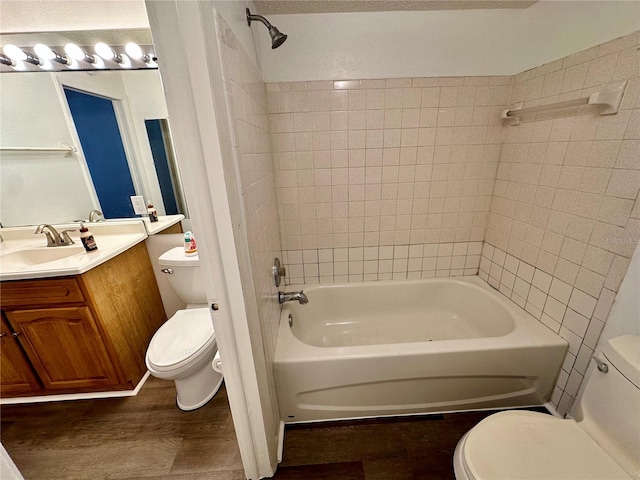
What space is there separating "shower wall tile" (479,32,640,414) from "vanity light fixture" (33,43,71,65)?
99.5 inches

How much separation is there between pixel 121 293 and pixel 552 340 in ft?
7.73

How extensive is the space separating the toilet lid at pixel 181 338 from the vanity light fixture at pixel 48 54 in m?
1.53

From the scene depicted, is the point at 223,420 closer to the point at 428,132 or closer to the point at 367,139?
the point at 367,139

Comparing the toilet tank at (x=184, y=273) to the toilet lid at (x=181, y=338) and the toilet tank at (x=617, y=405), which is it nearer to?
the toilet lid at (x=181, y=338)

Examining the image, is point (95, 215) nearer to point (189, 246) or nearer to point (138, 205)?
point (138, 205)

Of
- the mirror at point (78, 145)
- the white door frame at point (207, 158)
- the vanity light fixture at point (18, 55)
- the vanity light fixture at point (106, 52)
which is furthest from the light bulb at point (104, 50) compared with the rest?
the white door frame at point (207, 158)

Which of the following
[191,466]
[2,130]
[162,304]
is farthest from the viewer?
[162,304]

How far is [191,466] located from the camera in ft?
4.00

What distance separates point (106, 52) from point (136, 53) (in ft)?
0.47

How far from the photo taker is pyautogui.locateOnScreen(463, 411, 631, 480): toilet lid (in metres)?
0.83

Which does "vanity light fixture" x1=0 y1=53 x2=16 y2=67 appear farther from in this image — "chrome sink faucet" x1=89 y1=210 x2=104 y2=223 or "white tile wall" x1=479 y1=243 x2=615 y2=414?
"white tile wall" x1=479 y1=243 x2=615 y2=414

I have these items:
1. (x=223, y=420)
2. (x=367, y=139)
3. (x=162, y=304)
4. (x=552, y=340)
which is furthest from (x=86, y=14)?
(x=552, y=340)

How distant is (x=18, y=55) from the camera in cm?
135

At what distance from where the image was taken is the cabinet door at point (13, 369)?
55.3 inches
